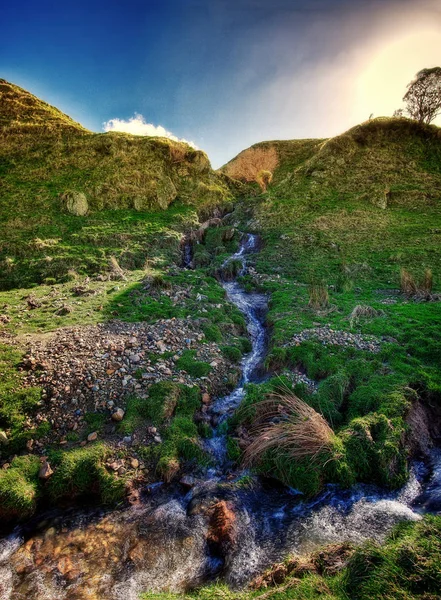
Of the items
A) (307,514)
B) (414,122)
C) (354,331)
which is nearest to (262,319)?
(354,331)

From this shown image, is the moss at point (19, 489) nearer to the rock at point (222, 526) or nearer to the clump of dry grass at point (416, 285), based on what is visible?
the rock at point (222, 526)

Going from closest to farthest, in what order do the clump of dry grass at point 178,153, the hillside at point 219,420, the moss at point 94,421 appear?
the hillside at point 219,420
the moss at point 94,421
the clump of dry grass at point 178,153

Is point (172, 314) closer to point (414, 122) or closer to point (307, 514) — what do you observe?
point (307, 514)

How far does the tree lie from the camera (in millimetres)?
42281

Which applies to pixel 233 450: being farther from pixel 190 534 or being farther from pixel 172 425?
pixel 190 534

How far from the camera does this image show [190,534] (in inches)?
252

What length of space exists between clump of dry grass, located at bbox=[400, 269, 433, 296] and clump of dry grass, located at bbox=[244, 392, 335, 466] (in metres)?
13.4

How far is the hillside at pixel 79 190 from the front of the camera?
73.4 ft

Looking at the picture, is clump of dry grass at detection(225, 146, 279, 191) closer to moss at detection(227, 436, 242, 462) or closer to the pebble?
the pebble

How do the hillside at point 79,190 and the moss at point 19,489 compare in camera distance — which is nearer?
the moss at point 19,489

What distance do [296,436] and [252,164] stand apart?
56243mm

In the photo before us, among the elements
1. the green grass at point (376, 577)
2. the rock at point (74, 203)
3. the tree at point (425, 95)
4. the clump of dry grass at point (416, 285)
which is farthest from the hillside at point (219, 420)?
the tree at point (425, 95)

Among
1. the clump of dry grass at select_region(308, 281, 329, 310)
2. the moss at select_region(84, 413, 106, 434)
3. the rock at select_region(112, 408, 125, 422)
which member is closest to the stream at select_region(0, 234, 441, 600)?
the moss at select_region(84, 413, 106, 434)

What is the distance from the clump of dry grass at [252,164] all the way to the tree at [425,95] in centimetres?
2197
